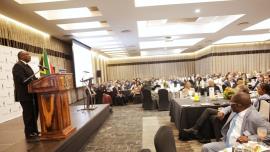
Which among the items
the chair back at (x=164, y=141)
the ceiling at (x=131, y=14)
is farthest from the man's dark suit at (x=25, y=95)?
the chair back at (x=164, y=141)

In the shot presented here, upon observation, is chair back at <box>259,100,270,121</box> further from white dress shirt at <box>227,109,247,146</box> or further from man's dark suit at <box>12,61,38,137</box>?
man's dark suit at <box>12,61,38,137</box>

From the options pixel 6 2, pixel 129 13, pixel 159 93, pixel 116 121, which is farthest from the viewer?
pixel 159 93

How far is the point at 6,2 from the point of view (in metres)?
5.23

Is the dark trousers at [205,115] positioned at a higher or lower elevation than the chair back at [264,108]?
lower

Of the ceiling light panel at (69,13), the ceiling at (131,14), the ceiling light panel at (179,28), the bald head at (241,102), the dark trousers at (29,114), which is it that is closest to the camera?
the bald head at (241,102)

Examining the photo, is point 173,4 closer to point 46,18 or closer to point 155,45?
point 46,18

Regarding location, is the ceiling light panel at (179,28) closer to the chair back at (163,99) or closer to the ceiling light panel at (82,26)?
the ceiling light panel at (82,26)

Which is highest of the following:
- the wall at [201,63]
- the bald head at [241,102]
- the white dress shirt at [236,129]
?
the wall at [201,63]

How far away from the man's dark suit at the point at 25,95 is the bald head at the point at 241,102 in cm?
306

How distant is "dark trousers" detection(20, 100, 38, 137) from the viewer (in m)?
3.72

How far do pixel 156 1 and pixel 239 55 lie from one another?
39.3ft

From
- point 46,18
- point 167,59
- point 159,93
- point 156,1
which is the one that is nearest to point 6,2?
point 46,18

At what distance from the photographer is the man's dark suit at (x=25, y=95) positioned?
11.8ft

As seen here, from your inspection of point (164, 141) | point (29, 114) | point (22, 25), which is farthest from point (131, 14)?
point (164, 141)
